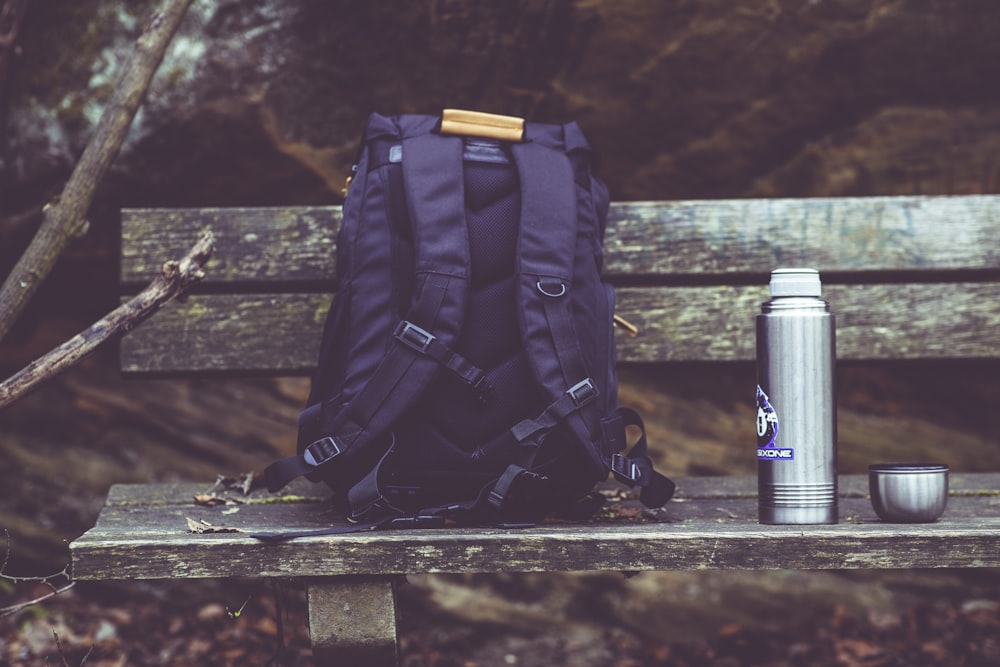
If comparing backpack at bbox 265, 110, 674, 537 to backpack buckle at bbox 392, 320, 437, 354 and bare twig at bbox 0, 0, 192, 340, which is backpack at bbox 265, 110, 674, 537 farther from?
bare twig at bbox 0, 0, 192, 340

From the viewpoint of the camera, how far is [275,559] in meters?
1.39

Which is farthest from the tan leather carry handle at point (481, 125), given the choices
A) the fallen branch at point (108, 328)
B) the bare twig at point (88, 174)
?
the bare twig at point (88, 174)

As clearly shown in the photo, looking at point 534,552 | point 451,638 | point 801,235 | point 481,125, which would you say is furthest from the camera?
point 451,638

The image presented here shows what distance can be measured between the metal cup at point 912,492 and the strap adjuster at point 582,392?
1.50ft

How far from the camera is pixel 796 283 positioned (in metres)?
1.56

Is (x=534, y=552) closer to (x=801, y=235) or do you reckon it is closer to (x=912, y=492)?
(x=912, y=492)

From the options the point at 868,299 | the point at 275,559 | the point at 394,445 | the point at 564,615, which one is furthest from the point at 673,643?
the point at 275,559

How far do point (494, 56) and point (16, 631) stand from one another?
6.24 ft

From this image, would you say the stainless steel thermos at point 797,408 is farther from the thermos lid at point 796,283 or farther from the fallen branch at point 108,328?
the fallen branch at point 108,328

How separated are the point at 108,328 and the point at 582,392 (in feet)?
2.72

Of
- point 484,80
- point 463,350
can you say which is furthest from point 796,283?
point 484,80

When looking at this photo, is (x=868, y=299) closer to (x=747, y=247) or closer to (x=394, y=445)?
(x=747, y=247)

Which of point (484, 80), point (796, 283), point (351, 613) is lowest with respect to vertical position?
point (351, 613)

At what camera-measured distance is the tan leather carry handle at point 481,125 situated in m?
1.74
